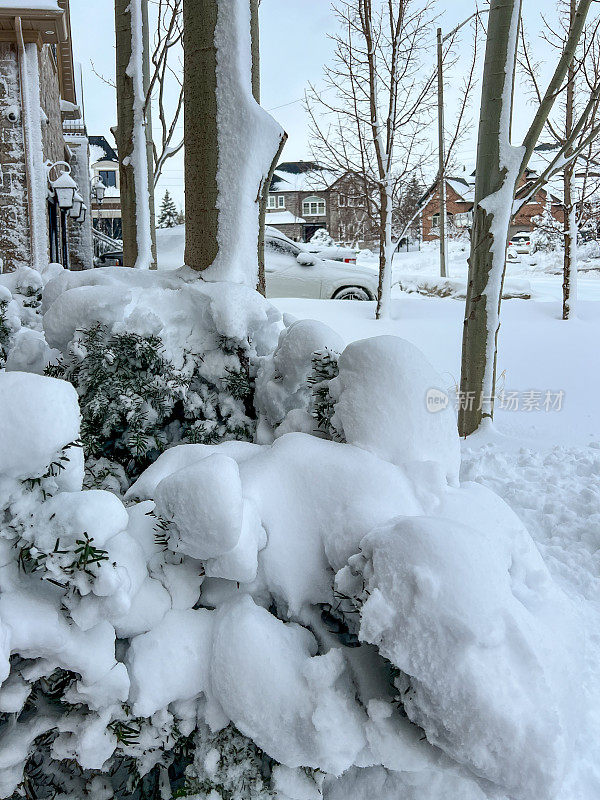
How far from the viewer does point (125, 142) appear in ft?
15.6

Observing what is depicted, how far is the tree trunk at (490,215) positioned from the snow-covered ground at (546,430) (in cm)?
25

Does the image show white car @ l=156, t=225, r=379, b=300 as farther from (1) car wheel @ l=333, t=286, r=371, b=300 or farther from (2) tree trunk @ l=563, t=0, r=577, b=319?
(2) tree trunk @ l=563, t=0, r=577, b=319

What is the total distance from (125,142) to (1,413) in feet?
13.9

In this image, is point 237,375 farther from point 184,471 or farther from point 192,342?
point 184,471

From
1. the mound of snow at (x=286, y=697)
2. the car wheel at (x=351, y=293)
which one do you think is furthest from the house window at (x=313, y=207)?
the mound of snow at (x=286, y=697)

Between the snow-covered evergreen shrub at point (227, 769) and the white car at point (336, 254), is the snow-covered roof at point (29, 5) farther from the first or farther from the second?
the snow-covered evergreen shrub at point (227, 769)

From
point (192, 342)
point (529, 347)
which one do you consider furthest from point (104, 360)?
point (529, 347)

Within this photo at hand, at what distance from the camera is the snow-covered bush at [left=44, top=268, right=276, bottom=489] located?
2.32m

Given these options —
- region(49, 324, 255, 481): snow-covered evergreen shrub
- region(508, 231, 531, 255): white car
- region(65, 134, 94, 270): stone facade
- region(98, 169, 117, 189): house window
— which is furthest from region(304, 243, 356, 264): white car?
region(98, 169, 117, 189): house window

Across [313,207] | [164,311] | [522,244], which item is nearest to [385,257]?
[164,311]

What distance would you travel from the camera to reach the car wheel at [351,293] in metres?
11.4

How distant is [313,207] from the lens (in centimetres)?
3766

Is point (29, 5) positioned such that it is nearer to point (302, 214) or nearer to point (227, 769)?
point (227, 769)

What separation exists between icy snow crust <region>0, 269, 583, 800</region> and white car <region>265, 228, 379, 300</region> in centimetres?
970
